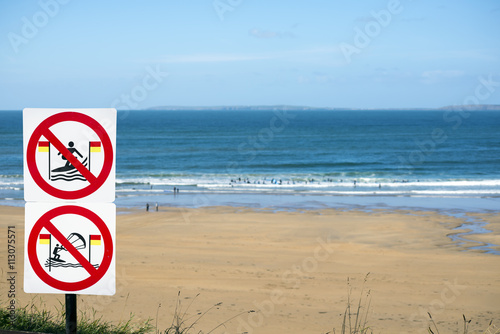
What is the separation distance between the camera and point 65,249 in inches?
91.2

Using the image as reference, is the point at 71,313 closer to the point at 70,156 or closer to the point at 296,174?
the point at 70,156

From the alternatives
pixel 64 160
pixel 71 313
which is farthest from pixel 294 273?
pixel 64 160

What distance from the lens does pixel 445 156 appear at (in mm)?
51812

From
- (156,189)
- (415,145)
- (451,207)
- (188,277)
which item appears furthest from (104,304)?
(415,145)

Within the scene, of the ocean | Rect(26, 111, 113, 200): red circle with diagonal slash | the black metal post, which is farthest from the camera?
the ocean

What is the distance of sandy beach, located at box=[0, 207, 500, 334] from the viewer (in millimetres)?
8648

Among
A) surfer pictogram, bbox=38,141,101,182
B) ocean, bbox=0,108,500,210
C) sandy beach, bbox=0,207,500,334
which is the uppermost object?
ocean, bbox=0,108,500,210

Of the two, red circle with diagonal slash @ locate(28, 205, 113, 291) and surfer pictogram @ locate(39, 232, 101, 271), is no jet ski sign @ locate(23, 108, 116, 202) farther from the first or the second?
surfer pictogram @ locate(39, 232, 101, 271)

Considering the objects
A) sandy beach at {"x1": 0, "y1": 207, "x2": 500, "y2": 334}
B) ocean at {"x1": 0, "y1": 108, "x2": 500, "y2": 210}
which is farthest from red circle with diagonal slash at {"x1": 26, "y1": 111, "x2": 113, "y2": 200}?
ocean at {"x1": 0, "y1": 108, "x2": 500, "y2": 210}

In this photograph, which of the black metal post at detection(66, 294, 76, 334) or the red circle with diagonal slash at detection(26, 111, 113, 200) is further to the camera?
the black metal post at detection(66, 294, 76, 334)

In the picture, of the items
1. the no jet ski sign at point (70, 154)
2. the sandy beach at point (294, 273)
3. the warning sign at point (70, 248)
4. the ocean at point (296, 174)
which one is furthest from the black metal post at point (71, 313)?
the ocean at point (296, 174)

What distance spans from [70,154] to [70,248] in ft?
1.39

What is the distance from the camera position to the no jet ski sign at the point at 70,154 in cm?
228

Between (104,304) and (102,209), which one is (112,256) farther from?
(104,304)
